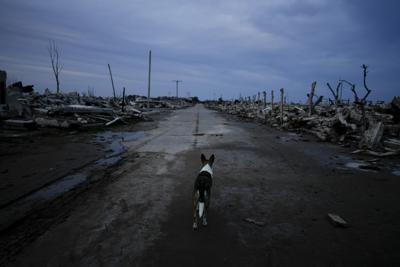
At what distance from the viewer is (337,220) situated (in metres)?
4.00

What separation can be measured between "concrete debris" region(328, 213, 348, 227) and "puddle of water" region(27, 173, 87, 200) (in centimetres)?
508

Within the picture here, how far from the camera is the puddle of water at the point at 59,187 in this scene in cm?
488

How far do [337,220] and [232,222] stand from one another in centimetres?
168

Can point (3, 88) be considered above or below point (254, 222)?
above

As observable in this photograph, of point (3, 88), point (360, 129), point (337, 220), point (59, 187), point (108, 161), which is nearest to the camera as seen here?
point (337, 220)

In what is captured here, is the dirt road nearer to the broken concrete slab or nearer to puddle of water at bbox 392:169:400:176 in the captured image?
puddle of water at bbox 392:169:400:176

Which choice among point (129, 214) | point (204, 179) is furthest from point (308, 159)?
point (129, 214)

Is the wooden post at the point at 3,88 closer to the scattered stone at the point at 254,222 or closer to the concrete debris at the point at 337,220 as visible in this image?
the scattered stone at the point at 254,222

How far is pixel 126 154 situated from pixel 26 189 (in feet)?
12.9

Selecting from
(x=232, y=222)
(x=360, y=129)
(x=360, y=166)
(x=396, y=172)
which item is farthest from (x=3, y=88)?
(x=360, y=129)

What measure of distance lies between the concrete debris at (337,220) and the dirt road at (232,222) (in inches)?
4.0

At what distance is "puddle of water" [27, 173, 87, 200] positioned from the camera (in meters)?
4.88

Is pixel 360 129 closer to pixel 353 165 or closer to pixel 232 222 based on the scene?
pixel 353 165

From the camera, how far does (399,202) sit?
5070mm
